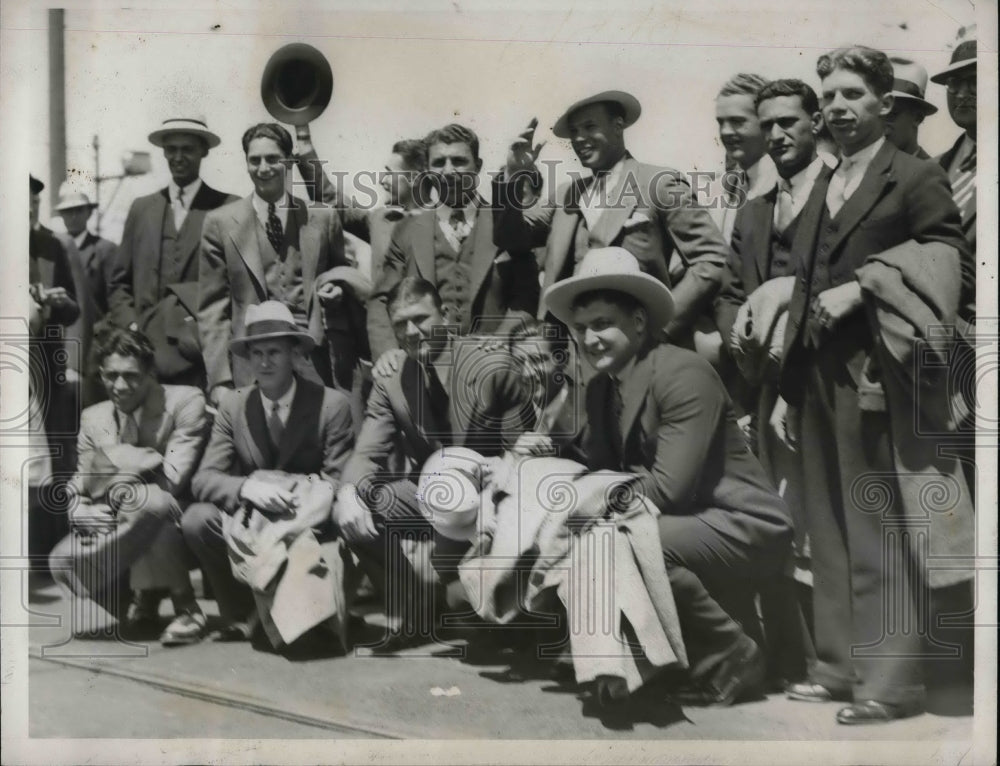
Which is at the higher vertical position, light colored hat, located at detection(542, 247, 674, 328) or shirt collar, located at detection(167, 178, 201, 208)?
shirt collar, located at detection(167, 178, 201, 208)

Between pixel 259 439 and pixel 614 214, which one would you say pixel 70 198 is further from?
pixel 614 214

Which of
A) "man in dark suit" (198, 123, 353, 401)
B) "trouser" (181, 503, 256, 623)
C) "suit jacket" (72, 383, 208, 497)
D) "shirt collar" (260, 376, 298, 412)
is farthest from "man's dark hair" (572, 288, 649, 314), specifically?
"trouser" (181, 503, 256, 623)

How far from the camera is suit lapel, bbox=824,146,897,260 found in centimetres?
541

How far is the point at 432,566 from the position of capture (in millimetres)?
5535

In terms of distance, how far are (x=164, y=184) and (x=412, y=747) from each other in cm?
288

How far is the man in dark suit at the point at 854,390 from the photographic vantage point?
5.43 metres

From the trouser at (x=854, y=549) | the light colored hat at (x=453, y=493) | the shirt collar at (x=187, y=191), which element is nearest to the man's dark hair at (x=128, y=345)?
the shirt collar at (x=187, y=191)

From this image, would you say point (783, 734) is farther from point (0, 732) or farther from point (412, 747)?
point (0, 732)

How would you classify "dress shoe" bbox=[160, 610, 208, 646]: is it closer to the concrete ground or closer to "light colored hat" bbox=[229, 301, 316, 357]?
the concrete ground

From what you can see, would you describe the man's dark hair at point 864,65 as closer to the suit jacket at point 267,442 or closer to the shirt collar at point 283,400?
the suit jacket at point 267,442

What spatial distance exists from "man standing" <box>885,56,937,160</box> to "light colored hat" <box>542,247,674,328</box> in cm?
127

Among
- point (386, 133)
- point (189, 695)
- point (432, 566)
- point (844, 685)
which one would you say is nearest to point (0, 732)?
point (189, 695)

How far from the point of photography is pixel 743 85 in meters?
5.58

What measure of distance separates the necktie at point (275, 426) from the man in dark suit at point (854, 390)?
231 centimetres
